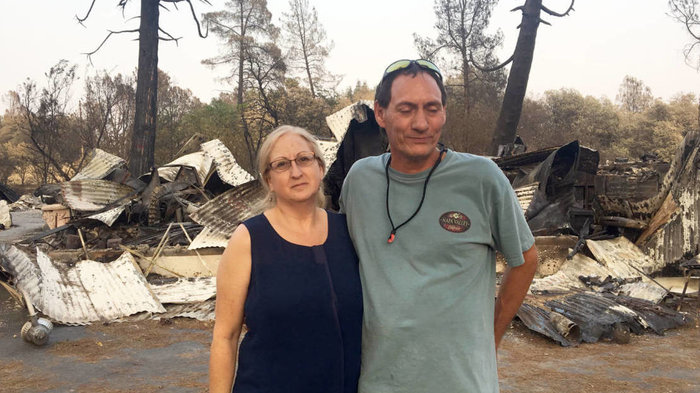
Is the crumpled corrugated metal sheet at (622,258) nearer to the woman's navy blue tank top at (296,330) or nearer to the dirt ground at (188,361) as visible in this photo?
the dirt ground at (188,361)

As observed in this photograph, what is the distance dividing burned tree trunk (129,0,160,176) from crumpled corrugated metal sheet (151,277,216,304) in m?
6.70

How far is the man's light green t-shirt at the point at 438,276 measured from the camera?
1685mm

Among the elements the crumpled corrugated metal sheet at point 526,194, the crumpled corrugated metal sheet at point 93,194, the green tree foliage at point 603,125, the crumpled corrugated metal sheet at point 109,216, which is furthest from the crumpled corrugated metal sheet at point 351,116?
the green tree foliage at point 603,125

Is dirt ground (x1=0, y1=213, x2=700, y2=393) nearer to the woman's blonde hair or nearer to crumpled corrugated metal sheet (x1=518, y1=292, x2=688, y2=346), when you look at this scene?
crumpled corrugated metal sheet (x1=518, y1=292, x2=688, y2=346)

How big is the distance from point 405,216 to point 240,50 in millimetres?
31040

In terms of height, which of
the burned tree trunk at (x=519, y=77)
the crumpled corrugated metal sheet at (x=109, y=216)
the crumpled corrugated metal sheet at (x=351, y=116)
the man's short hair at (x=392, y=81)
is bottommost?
the crumpled corrugated metal sheet at (x=109, y=216)

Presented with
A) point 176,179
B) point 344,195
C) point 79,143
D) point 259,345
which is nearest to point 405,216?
point 344,195

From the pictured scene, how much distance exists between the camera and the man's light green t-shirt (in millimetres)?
1685

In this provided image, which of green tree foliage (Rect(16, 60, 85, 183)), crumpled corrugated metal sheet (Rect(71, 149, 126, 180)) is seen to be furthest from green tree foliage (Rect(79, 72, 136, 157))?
crumpled corrugated metal sheet (Rect(71, 149, 126, 180))

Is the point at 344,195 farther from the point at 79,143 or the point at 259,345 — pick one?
the point at 79,143

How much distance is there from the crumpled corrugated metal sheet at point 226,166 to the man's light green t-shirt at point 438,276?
23.7 feet

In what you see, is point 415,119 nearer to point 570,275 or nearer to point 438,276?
point 438,276

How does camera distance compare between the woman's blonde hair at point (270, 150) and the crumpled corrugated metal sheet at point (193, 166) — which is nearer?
the woman's blonde hair at point (270, 150)

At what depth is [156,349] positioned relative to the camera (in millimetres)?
5195
